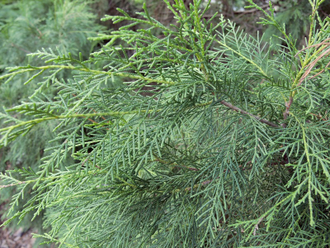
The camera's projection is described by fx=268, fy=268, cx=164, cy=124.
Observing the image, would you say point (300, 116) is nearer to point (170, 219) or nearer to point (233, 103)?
point (233, 103)

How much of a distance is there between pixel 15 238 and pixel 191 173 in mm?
4571

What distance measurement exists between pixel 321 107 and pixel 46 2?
449cm

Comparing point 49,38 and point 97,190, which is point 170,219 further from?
point 49,38

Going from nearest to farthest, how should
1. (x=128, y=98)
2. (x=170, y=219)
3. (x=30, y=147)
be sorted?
(x=128, y=98)
(x=170, y=219)
(x=30, y=147)

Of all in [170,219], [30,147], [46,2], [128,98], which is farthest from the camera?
[46,2]

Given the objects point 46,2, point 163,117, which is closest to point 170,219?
point 163,117

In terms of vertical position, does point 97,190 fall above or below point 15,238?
above

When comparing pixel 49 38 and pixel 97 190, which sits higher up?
pixel 97 190

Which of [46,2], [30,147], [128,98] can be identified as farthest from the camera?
[46,2]

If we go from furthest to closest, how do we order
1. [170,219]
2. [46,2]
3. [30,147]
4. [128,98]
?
1. [46,2]
2. [30,147]
3. [170,219]
4. [128,98]

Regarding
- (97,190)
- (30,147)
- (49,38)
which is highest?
(97,190)

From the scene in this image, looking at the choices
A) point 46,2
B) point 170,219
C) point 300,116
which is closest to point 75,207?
point 170,219

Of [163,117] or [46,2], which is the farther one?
→ [46,2]

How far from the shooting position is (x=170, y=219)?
103 centimetres
